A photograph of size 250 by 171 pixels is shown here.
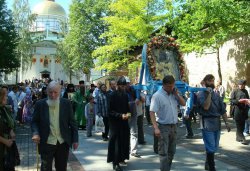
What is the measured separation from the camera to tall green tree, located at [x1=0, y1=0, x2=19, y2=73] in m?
32.0

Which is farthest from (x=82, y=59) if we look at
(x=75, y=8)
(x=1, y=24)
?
(x=1, y=24)

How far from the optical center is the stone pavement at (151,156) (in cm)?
709

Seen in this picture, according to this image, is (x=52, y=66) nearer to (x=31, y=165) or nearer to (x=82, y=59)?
(x=82, y=59)

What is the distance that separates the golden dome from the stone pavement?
76.0m

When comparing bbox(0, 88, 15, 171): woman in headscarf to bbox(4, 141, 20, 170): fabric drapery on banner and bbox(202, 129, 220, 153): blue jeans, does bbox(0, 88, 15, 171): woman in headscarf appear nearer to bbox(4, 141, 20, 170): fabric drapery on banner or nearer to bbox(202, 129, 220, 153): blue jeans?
bbox(4, 141, 20, 170): fabric drapery on banner

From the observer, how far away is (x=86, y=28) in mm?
39062

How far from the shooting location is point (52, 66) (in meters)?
73.6

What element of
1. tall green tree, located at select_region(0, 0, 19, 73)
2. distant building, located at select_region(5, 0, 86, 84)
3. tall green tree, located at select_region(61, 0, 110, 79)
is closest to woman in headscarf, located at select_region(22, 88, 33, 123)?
tall green tree, located at select_region(0, 0, 19, 73)

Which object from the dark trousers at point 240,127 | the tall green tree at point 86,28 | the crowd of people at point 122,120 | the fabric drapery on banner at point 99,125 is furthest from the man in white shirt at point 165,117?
the tall green tree at point 86,28

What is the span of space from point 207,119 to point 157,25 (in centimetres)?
1724

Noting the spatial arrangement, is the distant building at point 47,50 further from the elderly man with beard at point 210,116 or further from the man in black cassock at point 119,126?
the elderly man with beard at point 210,116

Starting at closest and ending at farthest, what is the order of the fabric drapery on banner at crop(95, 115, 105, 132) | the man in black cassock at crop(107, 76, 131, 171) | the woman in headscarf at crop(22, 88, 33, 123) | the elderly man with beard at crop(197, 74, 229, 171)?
the elderly man with beard at crop(197, 74, 229, 171) → the man in black cassock at crop(107, 76, 131, 171) → the fabric drapery on banner at crop(95, 115, 105, 132) → the woman in headscarf at crop(22, 88, 33, 123)

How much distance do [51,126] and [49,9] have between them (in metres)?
82.4

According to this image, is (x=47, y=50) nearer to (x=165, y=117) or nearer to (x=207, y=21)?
(x=207, y=21)
